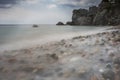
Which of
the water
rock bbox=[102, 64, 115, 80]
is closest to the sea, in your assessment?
the water

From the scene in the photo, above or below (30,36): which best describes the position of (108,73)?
above

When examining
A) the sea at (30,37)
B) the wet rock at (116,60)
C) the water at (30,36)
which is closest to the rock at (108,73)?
the wet rock at (116,60)

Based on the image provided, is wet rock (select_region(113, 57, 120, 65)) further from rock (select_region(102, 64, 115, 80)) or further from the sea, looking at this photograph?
the sea

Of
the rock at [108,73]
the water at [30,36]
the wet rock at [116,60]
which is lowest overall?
the water at [30,36]

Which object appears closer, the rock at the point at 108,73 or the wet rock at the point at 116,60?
the rock at the point at 108,73

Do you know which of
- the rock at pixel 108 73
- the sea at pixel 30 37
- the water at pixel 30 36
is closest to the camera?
the rock at pixel 108 73

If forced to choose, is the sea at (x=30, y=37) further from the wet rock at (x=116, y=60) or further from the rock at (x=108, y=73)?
the rock at (x=108, y=73)

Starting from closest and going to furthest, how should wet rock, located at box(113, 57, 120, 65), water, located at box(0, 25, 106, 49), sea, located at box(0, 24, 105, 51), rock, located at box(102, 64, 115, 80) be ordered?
rock, located at box(102, 64, 115, 80)
wet rock, located at box(113, 57, 120, 65)
sea, located at box(0, 24, 105, 51)
water, located at box(0, 25, 106, 49)

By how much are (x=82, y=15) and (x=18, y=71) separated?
128597 mm

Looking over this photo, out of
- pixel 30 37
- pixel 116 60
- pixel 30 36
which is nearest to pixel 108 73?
pixel 116 60

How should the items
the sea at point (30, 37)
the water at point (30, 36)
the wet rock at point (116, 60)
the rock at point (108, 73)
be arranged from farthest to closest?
the water at point (30, 36), the sea at point (30, 37), the wet rock at point (116, 60), the rock at point (108, 73)

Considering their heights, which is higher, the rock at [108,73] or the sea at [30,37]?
the rock at [108,73]

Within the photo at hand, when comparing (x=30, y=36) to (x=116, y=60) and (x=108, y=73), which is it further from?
(x=108, y=73)

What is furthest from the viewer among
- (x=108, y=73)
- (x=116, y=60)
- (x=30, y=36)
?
(x=30, y=36)
